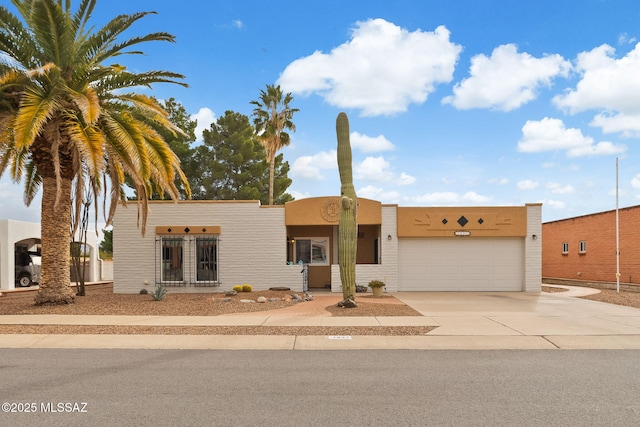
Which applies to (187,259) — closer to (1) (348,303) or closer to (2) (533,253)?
(1) (348,303)

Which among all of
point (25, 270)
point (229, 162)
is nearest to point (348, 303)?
point (25, 270)

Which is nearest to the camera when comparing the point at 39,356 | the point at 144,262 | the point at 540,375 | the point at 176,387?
the point at 176,387

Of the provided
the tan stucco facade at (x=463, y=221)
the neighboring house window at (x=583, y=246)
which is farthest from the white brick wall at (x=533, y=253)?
the neighboring house window at (x=583, y=246)

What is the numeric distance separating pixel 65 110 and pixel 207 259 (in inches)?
344

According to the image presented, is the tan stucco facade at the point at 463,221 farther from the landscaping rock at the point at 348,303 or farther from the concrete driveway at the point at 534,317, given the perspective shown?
the landscaping rock at the point at 348,303

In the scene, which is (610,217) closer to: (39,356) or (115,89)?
(115,89)

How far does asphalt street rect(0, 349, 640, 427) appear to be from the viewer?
527 centimetres

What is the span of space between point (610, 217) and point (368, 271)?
44.4ft

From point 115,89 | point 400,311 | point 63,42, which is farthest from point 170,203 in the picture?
point 400,311

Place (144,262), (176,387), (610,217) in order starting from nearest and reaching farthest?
(176,387) < (144,262) < (610,217)

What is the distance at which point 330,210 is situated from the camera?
68.1 ft

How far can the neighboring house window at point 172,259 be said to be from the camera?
67.1 ft

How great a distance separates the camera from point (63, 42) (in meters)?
13.7

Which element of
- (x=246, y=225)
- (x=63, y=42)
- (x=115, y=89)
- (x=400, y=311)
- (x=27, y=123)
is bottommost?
(x=400, y=311)
